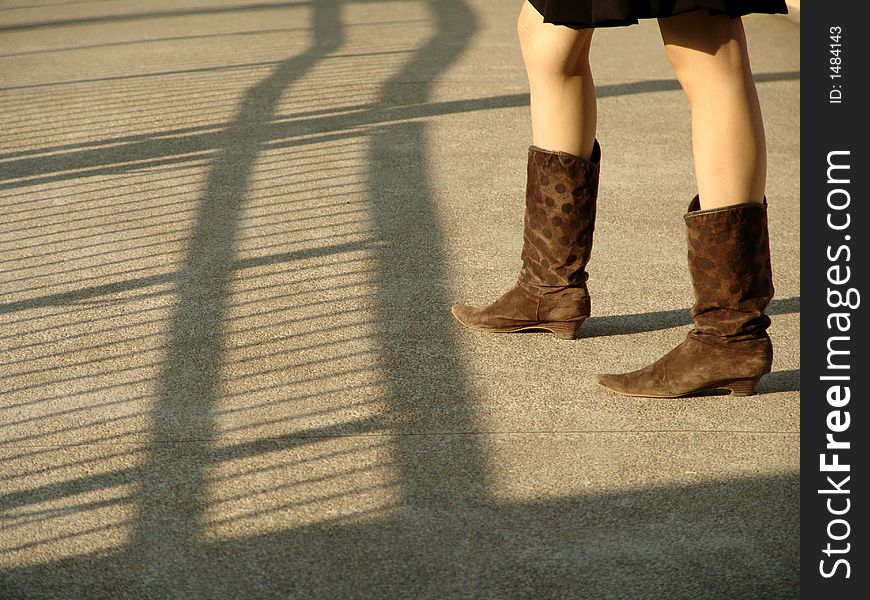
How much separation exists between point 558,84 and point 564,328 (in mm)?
639

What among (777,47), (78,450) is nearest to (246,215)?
(78,450)

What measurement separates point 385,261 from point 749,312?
1389 mm

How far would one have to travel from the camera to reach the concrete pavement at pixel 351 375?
2105 mm

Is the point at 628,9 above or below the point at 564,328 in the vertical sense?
above

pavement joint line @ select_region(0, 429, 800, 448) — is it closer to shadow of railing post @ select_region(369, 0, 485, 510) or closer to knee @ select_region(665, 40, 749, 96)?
shadow of railing post @ select_region(369, 0, 485, 510)

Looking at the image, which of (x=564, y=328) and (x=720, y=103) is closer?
(x=720, y=103)

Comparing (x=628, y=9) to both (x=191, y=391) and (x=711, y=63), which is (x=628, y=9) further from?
(x=191, y=391)

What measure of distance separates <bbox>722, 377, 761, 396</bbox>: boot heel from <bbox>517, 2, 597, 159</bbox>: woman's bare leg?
2.22 ft

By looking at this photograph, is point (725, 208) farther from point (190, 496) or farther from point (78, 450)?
point (78, 450)

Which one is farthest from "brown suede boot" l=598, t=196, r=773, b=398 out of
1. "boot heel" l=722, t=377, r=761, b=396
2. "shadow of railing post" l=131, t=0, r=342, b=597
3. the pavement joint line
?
"shadow of railing post" l=131, t=0, r=342, b=597

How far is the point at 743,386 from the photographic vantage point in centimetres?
266

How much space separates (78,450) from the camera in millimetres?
2502

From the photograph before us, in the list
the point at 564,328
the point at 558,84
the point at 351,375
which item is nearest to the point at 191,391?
the point at 351,375

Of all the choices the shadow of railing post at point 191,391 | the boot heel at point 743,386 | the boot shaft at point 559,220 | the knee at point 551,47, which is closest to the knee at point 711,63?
the knee at point 551,47
